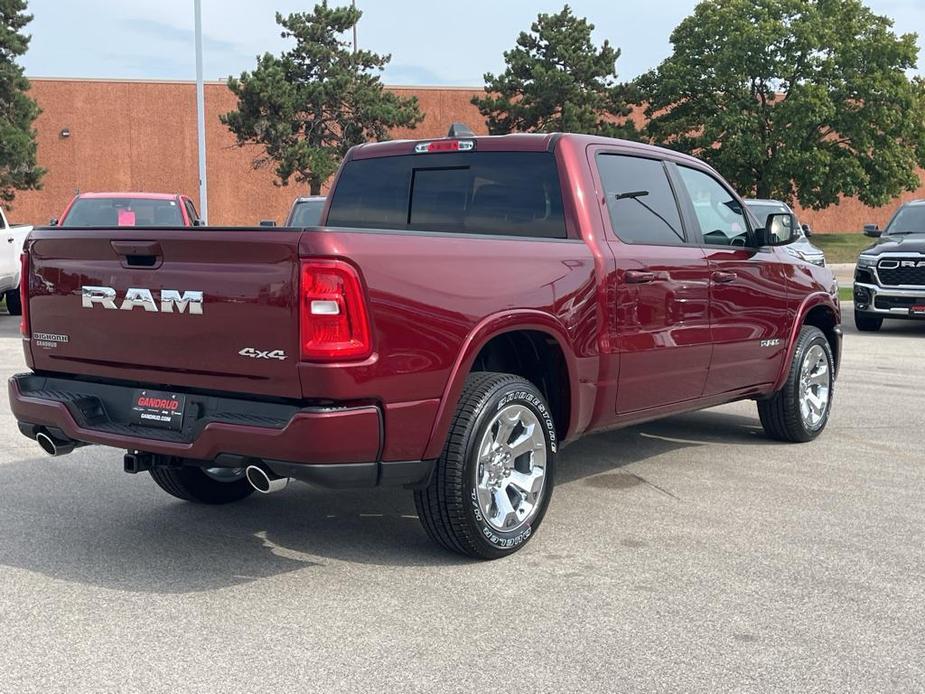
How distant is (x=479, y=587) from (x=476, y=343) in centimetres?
99

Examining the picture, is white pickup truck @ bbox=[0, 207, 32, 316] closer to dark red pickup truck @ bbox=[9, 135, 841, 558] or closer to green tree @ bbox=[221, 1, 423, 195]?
dark red pickup truck @ bbox=[9, 135, 841, 558]

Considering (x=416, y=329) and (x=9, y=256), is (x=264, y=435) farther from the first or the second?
(x=9, y=256)

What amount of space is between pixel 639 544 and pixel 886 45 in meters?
41.1

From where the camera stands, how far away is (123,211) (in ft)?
50.6

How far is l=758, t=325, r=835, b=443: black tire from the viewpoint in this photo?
7227 mm

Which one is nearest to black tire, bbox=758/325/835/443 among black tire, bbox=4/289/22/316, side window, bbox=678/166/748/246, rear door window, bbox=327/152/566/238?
side window, bbox=678/166/748/246

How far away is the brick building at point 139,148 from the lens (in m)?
44.6

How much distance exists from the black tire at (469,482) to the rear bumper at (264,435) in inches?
5.5

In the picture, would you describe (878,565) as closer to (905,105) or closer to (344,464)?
(344,464)

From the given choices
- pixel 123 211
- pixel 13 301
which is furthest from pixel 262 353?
pixel 13 301

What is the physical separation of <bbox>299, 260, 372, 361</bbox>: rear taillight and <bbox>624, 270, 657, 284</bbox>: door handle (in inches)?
74.3

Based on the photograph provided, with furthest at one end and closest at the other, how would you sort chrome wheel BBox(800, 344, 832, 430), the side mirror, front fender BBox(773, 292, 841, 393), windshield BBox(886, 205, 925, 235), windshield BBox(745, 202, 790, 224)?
windshield BBox(745, 202, 790, 224), windshield BBox(886, 205, 925, 235), chrome wheel BBox(800, 344, 832, 430), front fender BBox(773, 292, 841, 393), the side mirror

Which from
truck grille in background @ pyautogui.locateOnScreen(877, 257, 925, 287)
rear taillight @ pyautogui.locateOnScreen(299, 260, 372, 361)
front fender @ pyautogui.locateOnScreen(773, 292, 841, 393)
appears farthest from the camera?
truck grille in background @ pyautogui.locateOnScreen(877, 257, 925, 287)

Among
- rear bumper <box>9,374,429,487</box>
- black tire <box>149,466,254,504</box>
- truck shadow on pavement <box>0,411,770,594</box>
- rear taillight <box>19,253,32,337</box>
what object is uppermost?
rear taillight <box>19,253,32,337</box>
